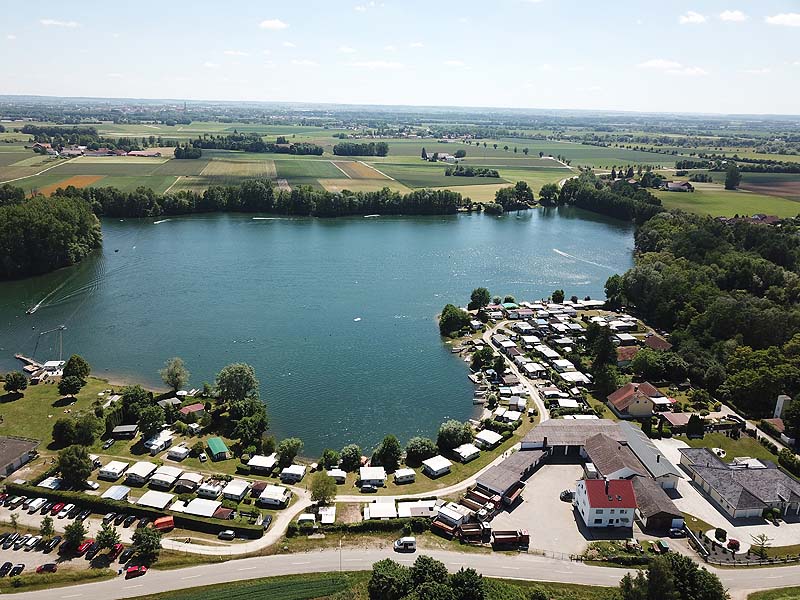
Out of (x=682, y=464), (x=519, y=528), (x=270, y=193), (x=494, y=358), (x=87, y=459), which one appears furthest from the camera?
(x=270, y=193)

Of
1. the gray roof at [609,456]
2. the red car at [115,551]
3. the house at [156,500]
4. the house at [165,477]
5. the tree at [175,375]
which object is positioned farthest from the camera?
the tree at [175,375]

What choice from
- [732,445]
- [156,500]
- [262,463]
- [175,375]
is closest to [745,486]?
[732,445]

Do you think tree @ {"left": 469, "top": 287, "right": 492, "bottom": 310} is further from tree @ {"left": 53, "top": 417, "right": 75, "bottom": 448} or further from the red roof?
tree @ {"left": 53, "top": 417, "right": 75, "bottom": 448}

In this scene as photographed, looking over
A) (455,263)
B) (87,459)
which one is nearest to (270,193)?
(455,263)

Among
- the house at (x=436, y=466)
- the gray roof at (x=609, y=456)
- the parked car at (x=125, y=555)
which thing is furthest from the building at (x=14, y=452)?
the gray roof at (x=609, y=456)

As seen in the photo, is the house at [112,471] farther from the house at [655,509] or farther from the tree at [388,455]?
the house at [655,509]

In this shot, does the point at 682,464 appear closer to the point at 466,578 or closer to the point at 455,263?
the point at 466,578
